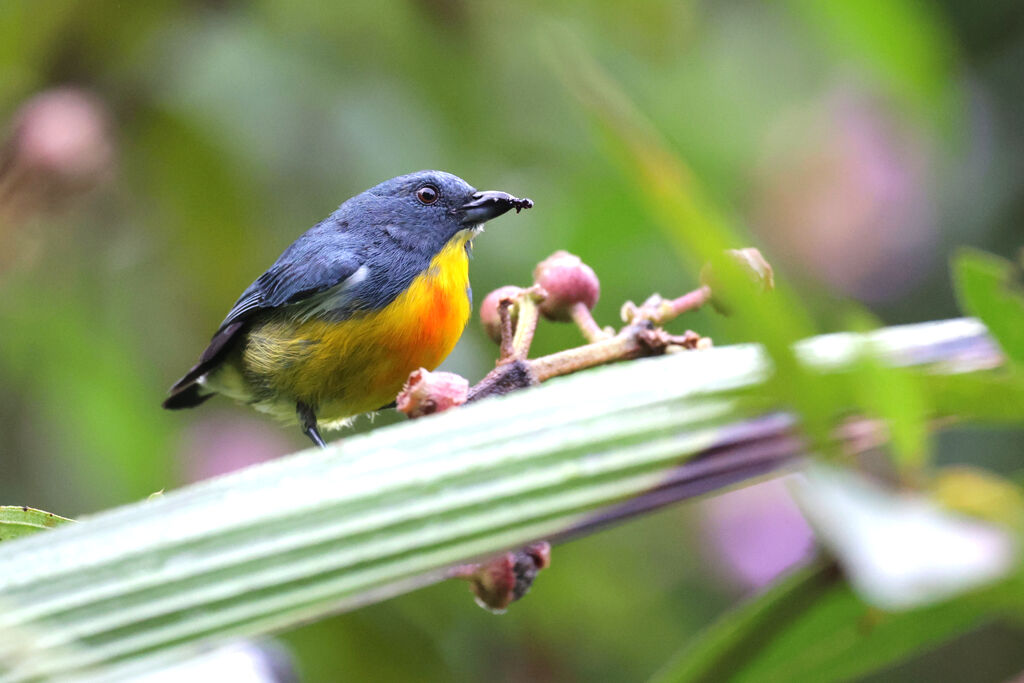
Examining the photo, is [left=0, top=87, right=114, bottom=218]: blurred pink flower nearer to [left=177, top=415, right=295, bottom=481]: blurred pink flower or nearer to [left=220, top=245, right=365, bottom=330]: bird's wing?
[left=220, top=245, right=365, bottom=330]: bird's wing

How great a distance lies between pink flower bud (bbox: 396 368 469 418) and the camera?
1203mm

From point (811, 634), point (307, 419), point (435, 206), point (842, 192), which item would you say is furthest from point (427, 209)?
point (811, 634)

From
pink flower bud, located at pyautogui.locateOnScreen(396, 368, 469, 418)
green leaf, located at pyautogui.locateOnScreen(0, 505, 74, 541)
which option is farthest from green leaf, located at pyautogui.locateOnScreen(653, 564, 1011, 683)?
green leaf, located at pyautogui.locateOnScreen(0, 505, 74, 541)

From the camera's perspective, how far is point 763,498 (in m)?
3.32

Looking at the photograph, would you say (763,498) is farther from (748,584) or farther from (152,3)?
(152,3)

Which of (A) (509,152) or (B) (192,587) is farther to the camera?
(A) (509,152)

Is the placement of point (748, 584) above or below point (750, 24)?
below

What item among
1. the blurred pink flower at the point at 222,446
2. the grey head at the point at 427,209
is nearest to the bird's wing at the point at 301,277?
the grey head at the point at 427,209

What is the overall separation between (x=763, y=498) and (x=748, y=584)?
12.3 inches

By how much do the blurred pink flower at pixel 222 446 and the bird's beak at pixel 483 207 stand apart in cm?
95

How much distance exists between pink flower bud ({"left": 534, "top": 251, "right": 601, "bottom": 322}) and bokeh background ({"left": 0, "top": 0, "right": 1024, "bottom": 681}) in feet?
3.53

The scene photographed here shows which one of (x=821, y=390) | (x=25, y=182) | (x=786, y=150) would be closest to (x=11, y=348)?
(x=25, y=182)

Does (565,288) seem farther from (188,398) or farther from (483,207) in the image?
(188,398)

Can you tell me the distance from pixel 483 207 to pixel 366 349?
1.59 feet
